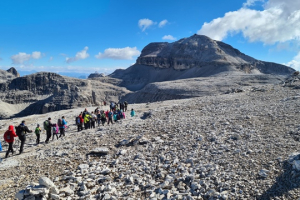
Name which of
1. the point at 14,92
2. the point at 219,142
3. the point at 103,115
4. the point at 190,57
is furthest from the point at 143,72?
the point at 219,142

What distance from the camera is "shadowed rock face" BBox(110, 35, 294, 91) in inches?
4500

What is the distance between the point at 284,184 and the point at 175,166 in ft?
10.9

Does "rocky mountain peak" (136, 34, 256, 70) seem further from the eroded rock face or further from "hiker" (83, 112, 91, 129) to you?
"hiker" (83, 112, 91, 129)

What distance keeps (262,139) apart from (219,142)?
6.00 ft

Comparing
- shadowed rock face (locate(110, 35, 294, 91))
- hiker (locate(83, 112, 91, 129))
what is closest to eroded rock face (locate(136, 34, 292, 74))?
shadowed rock face (locate(110, 35, 294, 91))

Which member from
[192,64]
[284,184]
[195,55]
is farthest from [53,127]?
[195,55]

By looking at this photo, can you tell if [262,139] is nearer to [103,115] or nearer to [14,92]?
[103,115]

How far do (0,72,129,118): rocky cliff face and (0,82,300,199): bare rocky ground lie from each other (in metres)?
86.5

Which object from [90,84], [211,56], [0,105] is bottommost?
[0,105]

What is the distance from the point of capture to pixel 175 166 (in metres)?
7.11

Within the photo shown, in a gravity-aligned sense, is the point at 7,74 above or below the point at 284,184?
above

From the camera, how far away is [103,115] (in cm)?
1759

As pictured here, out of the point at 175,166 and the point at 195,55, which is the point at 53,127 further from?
the point at 195,55

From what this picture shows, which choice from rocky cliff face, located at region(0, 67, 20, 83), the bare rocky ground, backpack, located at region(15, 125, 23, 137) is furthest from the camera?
rocky cliff face, located at region(0, 67, 20, 83)
